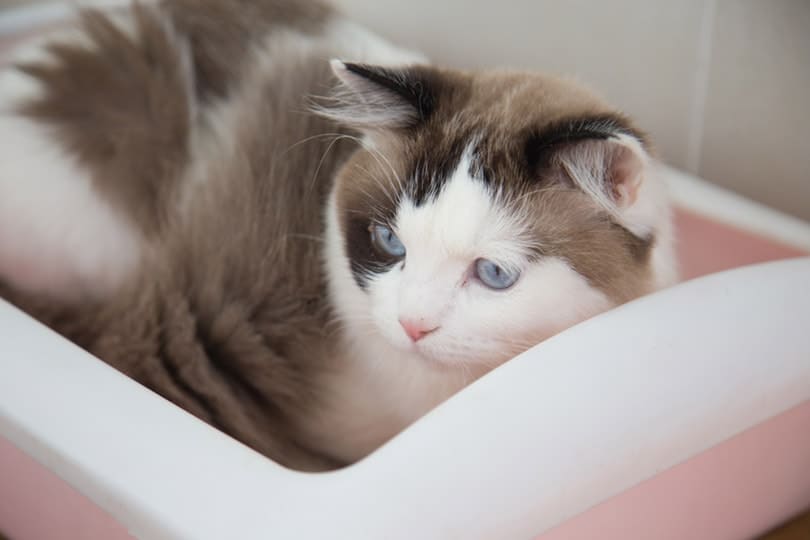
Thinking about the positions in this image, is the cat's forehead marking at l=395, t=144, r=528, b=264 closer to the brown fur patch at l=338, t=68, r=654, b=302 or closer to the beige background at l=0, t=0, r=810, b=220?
the brown fur patch at l=338, t=68, r=654, b=302

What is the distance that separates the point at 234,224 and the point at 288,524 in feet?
1.97

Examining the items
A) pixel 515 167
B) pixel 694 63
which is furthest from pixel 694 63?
pixel 515 167

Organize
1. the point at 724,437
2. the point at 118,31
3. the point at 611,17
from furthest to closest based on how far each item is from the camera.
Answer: the point at 611,17 → the point at 118,31 → the point at 724,437

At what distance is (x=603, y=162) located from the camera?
869 mm

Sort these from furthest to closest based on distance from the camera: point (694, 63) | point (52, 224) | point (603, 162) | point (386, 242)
A: point (694, 63) < point (52, 224) < point (386, 242) < point (603, 162)

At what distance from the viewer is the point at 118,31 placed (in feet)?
4.37

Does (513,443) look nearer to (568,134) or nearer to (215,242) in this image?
(568,134)

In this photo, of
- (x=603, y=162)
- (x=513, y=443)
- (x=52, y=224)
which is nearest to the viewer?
(x=513, y=443)

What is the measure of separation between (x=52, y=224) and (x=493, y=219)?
635 millimetres

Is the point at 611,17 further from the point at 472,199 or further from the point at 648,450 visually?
the point at 648,450

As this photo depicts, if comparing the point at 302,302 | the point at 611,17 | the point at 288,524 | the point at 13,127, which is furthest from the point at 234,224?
the point at 611,17

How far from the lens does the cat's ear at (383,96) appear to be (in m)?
0.94

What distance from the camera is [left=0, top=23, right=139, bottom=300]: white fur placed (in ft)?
3.91

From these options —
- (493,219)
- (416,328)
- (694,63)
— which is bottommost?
(416,328)
